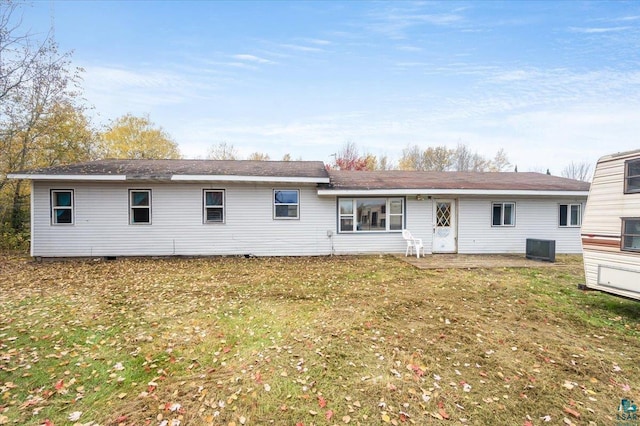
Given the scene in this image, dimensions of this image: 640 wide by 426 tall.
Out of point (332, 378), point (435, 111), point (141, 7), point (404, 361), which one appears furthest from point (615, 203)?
point (141, 7)

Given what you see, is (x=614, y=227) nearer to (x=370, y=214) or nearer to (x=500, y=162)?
(x=370, y=214)

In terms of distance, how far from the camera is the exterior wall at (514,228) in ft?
37.5

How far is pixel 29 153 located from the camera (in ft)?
46.7

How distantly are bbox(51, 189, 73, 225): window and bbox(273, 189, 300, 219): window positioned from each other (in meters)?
7.41

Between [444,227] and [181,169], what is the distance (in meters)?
11.0

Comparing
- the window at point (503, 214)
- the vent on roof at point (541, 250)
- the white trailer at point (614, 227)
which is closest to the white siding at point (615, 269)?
the white trailer at point (614, 227)

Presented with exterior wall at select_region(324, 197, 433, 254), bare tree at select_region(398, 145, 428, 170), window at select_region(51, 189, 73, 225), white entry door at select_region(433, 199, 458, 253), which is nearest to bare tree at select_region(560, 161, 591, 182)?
bare tree at select_region(398, 145, 428, 170)

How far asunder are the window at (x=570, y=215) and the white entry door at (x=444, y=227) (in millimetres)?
4630

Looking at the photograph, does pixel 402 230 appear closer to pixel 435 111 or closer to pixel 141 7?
pixel 435 111

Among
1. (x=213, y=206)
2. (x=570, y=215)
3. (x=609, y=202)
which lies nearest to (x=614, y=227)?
Result: (x=609, y=202)

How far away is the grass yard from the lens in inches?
105

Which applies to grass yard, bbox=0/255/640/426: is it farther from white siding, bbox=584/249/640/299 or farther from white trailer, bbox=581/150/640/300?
white trailer, bbox=581/150/640/300

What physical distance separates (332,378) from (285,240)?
799 centimetres

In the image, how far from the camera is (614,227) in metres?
5.21
